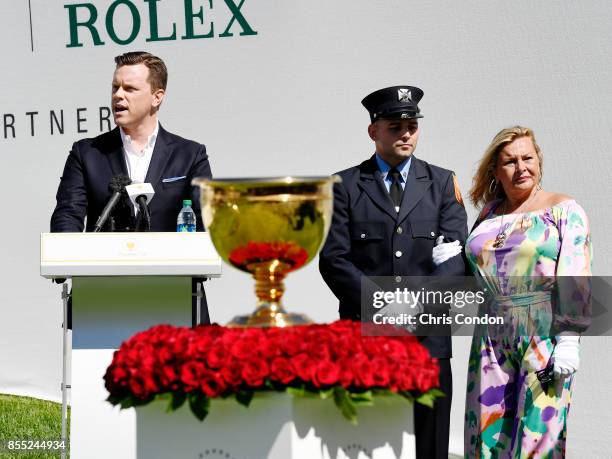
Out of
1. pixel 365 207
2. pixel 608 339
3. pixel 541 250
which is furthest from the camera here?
pixel 608 339

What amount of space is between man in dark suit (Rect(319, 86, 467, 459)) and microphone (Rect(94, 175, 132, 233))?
710 millimetres

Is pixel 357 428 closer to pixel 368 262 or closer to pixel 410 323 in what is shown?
pixel 410 323

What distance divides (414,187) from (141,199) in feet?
3.13

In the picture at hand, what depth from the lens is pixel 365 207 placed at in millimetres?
4141

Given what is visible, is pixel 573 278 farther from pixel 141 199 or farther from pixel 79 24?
pixel 79 24

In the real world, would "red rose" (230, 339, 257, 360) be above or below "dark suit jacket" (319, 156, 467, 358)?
below

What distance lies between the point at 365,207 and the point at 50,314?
7.31 ft

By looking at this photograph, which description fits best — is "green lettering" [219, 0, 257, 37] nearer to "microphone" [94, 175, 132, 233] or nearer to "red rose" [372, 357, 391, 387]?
"microphone" [94, 175, 132, 233]

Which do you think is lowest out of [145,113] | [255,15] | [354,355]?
[354,355]

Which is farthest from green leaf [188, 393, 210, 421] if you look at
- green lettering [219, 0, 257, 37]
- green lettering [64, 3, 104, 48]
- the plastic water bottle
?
green lettering [64, 3, 104, 48]

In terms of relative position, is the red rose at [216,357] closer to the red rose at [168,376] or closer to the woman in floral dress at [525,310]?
the red rose at [168,376]

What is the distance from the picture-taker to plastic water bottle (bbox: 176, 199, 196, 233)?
3715 mm

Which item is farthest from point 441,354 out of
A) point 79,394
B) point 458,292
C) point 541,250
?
point 79,394

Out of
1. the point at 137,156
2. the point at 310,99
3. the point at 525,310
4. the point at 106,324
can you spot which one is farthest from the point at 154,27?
the point at 525,310
